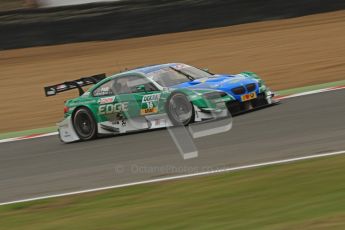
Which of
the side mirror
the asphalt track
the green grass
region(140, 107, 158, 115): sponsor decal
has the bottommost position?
the asphalt track

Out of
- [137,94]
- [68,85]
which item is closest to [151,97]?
[137,94]

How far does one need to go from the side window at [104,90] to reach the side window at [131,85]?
104mm

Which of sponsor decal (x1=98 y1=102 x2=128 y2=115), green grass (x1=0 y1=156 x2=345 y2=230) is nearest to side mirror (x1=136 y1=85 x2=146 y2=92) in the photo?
sponsor decal (x1=98 y1=102 x2=128 y2=115)

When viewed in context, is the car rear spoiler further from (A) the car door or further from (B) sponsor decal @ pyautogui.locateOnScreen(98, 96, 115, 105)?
(A) the car door

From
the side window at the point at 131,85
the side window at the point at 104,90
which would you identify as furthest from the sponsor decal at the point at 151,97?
the side window at the point at 104,90

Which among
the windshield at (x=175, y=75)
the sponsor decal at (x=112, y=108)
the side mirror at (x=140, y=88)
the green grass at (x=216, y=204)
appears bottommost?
the green grass at (x=216, y=204)

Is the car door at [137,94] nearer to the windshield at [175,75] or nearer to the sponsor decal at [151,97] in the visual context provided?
the sponsor decal at [151,97]

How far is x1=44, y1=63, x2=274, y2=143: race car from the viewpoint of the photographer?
1164 cm

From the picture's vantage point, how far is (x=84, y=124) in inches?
514

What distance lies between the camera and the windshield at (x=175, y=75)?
12.3 meters

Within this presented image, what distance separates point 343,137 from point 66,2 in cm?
1649

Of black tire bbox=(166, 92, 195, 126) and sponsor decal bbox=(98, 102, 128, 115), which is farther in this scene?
sponsor decal bbox=(98, 102, 128, 115)

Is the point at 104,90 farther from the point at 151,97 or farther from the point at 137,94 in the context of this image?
the point at 151,97

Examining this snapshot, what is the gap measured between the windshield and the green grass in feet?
14.9
